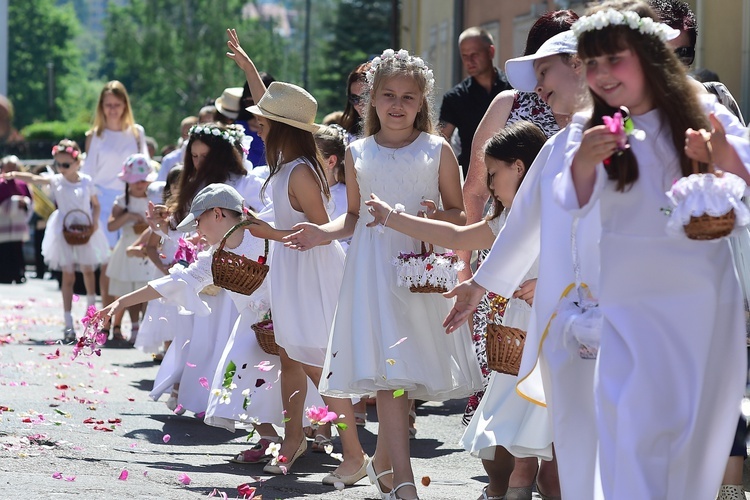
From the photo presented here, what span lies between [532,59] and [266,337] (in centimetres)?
249

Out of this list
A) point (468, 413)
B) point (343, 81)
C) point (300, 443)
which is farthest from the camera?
point (343, 81)

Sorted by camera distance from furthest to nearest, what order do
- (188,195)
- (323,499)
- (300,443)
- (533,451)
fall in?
(188,195) → (300,443) → (323,499) → (533,451)

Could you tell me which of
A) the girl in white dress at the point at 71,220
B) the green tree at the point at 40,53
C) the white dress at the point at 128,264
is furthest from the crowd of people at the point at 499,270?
the green tree at the point at 40,53

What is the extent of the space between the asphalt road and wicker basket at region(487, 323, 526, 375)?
1.09 meters

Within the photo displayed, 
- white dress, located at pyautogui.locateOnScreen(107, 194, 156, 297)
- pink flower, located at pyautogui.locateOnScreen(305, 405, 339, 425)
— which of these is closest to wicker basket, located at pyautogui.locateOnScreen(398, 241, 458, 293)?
pink flower, located at pyautogui.locateOnScreen(305, 405, 339, 425)

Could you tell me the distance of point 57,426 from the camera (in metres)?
8.29

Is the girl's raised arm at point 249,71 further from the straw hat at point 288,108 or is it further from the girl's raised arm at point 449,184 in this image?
the girl's raised arm at point 449,184

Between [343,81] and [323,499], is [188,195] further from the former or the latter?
[343,81]

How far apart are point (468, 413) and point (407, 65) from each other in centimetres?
176

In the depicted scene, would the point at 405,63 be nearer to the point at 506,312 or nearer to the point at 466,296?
the point at 506,312

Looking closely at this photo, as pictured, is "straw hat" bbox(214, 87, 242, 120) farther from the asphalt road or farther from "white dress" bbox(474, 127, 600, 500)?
"white dress" bbox(474, 127, 600, 500)

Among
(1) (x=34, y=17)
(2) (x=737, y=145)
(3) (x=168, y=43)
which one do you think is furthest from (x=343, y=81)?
(2) (x=737, y=145)

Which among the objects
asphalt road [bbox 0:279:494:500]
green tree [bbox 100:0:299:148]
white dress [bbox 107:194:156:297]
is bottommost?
asphalt road [bbox 0:279:494:500]

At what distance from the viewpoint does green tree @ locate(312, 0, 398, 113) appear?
209 feet
